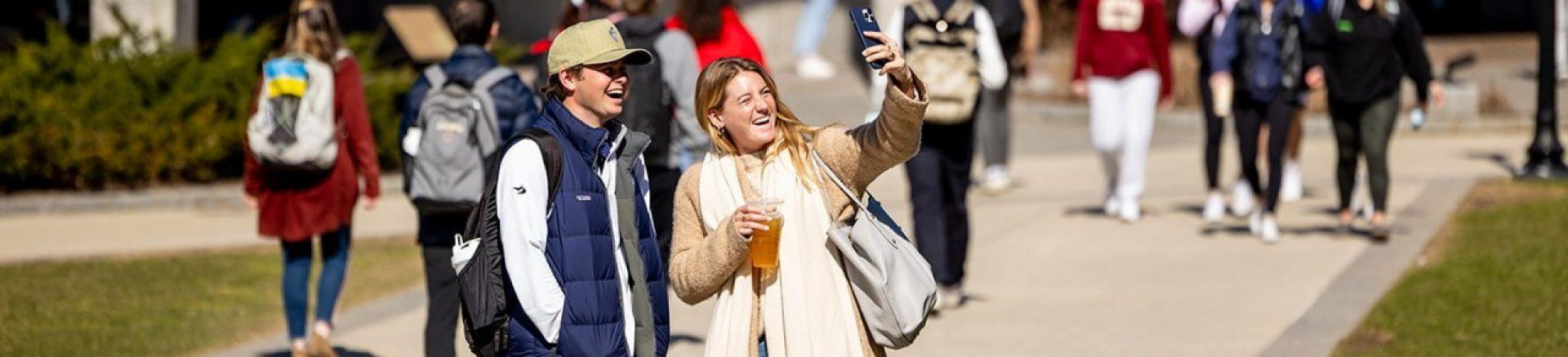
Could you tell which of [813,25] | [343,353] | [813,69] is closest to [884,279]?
[343,353]

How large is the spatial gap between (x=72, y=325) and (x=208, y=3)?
55.7 ft

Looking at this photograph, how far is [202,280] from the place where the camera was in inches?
428

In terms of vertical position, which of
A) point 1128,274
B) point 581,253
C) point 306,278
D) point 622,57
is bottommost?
point 1128,274

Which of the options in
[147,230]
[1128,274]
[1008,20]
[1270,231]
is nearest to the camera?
[1128,274]

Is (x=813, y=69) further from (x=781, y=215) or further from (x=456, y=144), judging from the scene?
(x=781, y=215)

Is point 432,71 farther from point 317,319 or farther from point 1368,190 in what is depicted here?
point 1368,190

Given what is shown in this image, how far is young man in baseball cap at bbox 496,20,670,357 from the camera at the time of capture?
511cm

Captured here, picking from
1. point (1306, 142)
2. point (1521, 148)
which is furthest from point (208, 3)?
point (1521, 148)

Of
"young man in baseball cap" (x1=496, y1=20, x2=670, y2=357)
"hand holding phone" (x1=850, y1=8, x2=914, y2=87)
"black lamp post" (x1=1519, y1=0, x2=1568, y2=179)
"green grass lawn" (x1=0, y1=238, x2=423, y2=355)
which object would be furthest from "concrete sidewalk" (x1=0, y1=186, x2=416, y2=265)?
"hand holding phone" (x1=850, y1=8, x2=914, y2=87)

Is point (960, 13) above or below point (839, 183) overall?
below

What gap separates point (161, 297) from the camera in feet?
33.9

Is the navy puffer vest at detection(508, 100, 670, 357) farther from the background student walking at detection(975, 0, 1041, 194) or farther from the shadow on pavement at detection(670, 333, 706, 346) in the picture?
the background student walking at detection(975, 0, 1041, 194)

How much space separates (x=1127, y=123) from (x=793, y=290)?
7.35 meters

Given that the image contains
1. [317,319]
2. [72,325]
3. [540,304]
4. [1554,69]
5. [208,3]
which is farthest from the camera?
[208,3]
